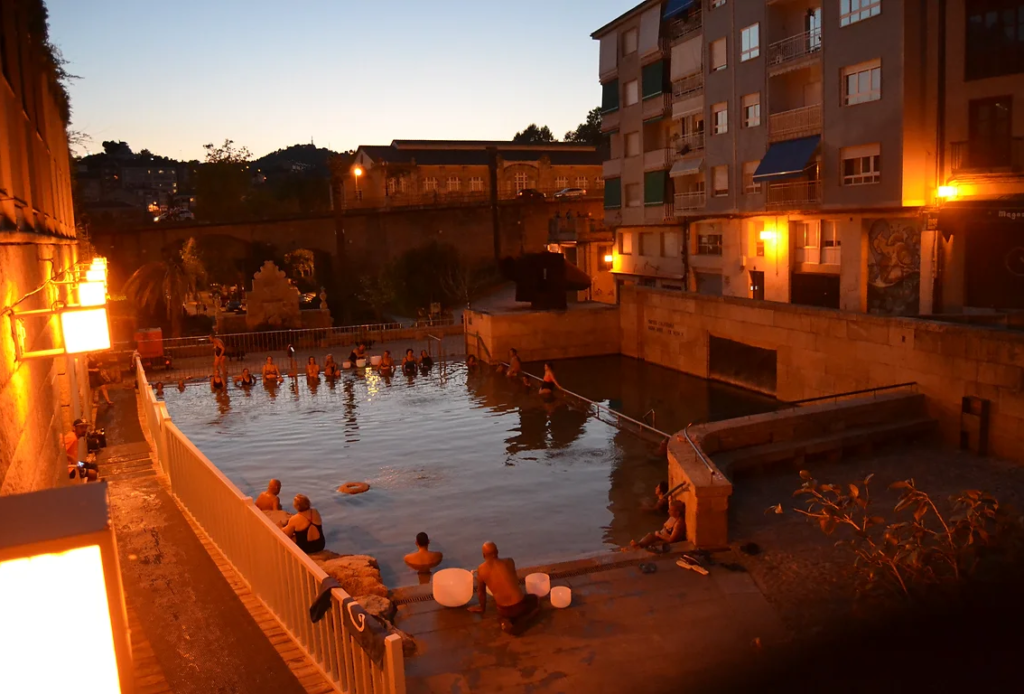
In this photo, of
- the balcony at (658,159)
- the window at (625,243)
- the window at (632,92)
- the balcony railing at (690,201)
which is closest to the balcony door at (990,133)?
the balcony railing at (690,201)

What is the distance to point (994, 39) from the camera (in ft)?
69.1

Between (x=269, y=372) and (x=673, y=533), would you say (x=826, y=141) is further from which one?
(x=269, y=372)

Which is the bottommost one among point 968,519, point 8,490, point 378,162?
point 968,519

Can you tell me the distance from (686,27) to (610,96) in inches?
286

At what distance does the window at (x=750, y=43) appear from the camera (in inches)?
1158

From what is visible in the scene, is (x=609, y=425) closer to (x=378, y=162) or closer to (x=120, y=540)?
(x=120, y=540)

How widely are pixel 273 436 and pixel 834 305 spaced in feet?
61.5

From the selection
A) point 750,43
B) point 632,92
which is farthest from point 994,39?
point 632,92

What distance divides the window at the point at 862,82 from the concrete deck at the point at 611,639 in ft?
61.7

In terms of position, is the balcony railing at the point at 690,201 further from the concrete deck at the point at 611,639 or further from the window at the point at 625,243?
the concrete deck at the point at 611,639

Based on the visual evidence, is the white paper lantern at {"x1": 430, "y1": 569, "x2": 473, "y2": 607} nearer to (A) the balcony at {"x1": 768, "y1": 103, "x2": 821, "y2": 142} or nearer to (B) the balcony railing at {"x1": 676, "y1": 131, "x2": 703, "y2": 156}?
(A) the balcony at {"x1": 768, "y1": 103, "x2": 821, "y2": 142}

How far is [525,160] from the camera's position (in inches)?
2687

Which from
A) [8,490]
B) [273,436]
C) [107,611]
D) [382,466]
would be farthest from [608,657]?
[273,436]

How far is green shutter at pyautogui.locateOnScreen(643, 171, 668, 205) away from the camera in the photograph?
37575mm
